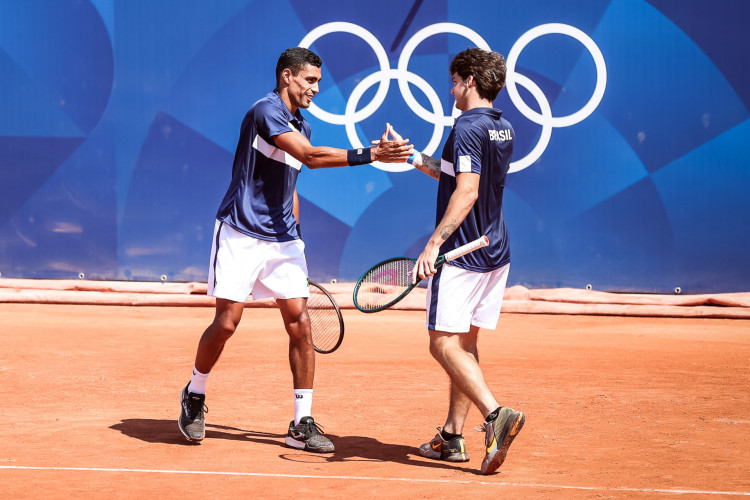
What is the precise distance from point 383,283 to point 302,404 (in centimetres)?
82

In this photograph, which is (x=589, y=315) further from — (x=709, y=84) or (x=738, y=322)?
(x=709, y=84)

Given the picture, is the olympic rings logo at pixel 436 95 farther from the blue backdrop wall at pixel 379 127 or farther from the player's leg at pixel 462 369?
the player's leg at pixel 462 369

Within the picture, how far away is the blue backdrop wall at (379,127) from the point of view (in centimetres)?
1100

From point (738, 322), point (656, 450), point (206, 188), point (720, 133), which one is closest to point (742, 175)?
point (720, 133)

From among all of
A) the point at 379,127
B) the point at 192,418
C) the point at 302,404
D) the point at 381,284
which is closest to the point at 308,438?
the point at 302,404

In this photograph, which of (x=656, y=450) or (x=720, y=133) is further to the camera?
(x=720, y=133)

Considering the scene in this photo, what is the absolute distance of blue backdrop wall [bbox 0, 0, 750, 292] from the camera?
11000mm

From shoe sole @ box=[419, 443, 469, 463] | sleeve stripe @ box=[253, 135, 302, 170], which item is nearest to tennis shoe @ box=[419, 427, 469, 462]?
shoe sole @ box=[419, 443, 469, 463]

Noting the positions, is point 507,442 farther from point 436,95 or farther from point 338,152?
point 436,95

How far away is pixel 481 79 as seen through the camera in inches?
166

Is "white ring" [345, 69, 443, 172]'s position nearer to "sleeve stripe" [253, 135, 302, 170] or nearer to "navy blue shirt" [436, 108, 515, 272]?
"sleeve stripe" [253, 135, 302, 170]

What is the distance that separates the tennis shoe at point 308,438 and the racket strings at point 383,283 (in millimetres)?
725

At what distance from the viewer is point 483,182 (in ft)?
13.6

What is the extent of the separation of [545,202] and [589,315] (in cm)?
144
